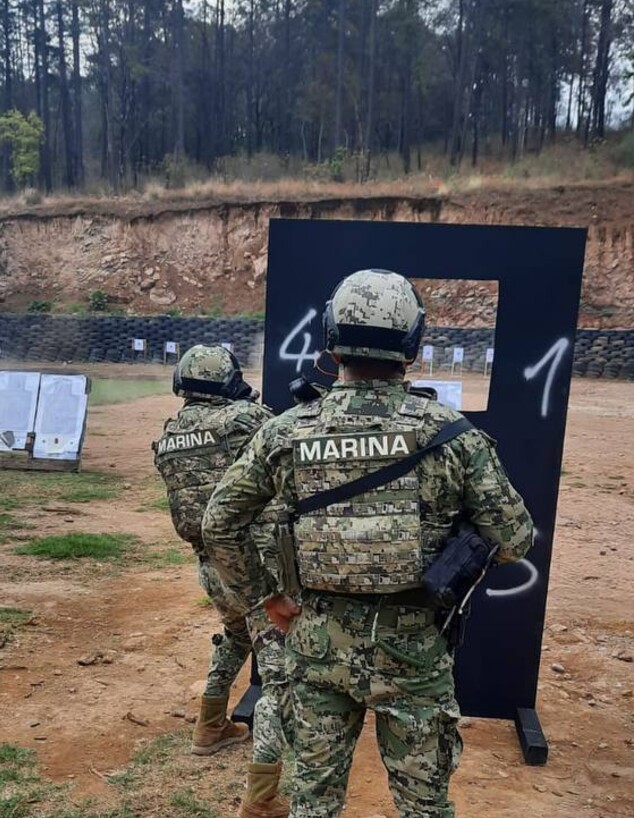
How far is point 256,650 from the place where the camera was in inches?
115

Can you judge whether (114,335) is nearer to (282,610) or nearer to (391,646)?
(282,610)

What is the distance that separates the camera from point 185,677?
408 centimetres

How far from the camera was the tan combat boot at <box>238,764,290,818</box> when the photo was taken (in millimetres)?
2773

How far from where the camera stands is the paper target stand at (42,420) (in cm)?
941

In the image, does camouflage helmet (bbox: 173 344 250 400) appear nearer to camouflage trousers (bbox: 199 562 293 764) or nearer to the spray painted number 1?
camouflage trousers (bbox: 199 562 293 764)

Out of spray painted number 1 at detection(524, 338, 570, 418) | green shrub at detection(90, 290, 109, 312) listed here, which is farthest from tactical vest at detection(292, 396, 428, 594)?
green shrub at detection(90, 290, 109, 312)

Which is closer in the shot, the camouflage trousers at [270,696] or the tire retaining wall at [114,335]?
the camouflage trousers at [270,696]

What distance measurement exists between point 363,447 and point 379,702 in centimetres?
65

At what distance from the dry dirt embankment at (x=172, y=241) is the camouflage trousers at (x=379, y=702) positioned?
2594 centimetres

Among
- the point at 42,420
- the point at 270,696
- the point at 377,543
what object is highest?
the point at 377,543

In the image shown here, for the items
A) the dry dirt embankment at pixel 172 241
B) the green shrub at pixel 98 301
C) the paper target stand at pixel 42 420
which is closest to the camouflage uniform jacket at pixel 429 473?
the paper target stand at pixel 42 420

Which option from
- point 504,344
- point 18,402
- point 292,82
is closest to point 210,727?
point 504,344

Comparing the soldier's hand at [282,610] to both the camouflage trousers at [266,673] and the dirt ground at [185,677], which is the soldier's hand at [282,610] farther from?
the dirt ground at [185,677]

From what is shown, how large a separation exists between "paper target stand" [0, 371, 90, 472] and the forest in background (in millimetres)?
27930
